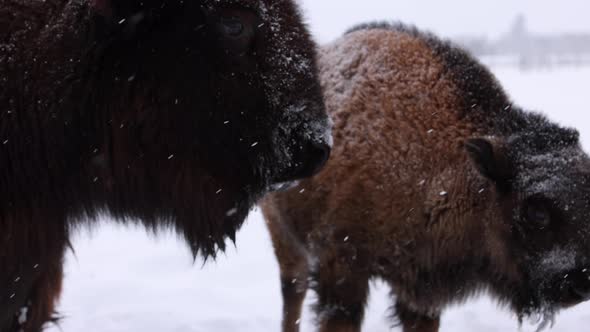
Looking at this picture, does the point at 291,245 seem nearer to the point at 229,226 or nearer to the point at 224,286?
the point at 224,286

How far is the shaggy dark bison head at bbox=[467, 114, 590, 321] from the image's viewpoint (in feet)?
11.5

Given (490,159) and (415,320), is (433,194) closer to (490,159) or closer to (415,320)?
(490,159)

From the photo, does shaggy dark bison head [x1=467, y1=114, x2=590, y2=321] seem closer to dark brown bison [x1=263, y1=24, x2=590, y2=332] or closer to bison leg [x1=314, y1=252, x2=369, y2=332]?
dark brown bison [x1=263, y1=24, x2=590, y2=332]

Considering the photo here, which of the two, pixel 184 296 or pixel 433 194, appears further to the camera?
pixel 184 296

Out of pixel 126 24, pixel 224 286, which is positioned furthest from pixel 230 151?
pixel 224 286

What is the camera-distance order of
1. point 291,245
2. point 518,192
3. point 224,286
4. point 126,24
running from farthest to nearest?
point 224,286 → point 291,245 → point 518,192 → point 126,24

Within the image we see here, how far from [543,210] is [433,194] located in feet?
1.98

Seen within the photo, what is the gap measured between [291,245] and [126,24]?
8.92 ft

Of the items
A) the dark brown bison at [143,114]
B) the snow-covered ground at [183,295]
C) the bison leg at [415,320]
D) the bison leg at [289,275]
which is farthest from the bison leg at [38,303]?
the bison leg at [415,320]

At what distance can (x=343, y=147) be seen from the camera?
411 cm

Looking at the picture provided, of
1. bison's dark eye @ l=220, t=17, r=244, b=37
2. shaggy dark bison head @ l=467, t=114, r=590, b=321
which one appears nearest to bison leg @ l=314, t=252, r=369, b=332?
shaggy dark bison head @ l=467, t=114, r=590, b=321

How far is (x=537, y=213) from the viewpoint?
12.0ft

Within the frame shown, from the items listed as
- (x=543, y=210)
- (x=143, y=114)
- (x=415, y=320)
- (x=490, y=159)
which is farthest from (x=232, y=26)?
(x=415, y=320)

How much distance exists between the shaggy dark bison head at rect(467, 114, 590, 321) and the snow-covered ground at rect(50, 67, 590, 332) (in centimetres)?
74
